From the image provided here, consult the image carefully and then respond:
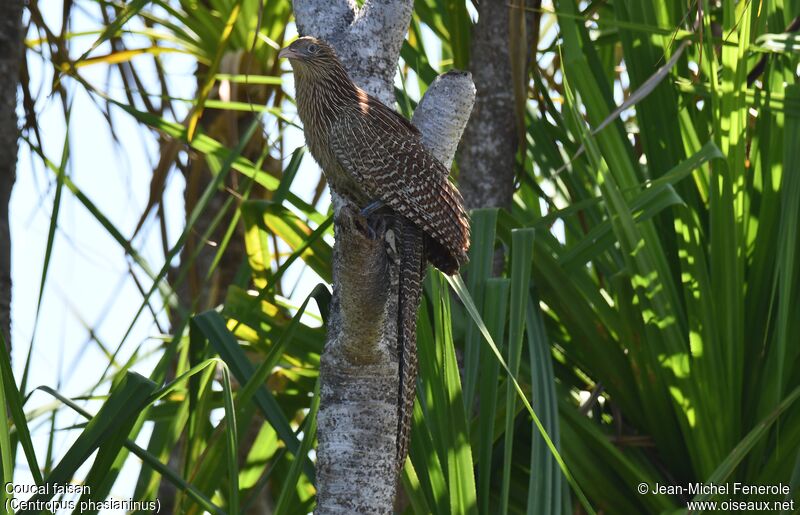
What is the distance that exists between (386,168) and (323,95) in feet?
1.23

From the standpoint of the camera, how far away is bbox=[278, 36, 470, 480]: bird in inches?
91.2

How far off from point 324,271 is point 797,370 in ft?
4.15

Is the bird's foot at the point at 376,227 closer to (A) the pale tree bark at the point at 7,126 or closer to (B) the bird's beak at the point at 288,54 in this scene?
(B) the bird's beak at the point at 288,54

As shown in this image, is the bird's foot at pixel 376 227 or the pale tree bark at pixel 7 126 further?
the pale tree bark at pixel 7 126

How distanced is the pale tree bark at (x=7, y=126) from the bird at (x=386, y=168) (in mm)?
682

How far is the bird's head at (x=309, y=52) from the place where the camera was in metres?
2.63

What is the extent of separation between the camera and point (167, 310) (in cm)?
384

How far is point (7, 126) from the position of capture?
2688 mm

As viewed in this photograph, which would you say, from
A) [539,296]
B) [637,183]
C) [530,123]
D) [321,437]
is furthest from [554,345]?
[321,437]

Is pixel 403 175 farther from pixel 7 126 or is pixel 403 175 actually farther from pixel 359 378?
pixel 7 126

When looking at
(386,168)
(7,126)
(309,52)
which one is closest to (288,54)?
(309,52)

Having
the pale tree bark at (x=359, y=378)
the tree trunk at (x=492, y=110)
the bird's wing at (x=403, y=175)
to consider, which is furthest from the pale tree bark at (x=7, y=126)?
the tree trunk at (x=492, y=110)

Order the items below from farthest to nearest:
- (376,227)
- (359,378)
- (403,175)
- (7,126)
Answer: (7,126), (403,175), (376,227), (359,378)

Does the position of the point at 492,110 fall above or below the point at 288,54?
above
